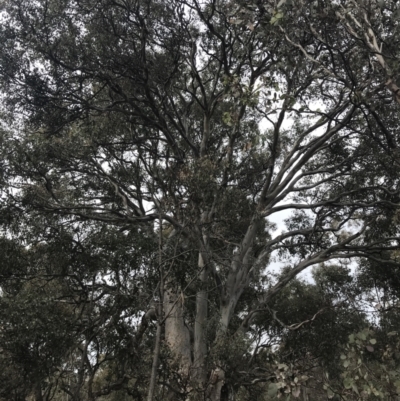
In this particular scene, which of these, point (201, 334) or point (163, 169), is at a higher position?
point (163, 169)

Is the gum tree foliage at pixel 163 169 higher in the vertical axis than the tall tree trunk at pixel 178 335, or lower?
higher

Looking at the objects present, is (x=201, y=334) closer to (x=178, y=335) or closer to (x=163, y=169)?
(x=178, y=335)

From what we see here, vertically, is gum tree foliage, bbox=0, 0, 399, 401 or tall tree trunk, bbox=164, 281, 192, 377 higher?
gum tree foliage, bbox=0, 0, 399, 401

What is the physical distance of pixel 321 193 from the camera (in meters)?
10.2

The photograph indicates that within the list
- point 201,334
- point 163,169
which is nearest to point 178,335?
point 201,334

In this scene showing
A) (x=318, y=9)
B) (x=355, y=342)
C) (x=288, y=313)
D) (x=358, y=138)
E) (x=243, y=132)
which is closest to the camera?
(x=355, y=342)

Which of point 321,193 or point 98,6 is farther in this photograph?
point 321,193

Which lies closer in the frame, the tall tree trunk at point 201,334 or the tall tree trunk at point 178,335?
the tall tree trunk at point 201,334

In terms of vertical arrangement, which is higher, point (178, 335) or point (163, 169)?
point (163, 169)

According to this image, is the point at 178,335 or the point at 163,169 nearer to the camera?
the point at 178,335

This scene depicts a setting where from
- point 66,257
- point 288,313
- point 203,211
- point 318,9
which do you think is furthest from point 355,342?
point 288,313

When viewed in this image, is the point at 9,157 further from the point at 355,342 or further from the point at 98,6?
the point at 355,342

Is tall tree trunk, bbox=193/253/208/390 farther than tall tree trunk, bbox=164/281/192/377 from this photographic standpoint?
No

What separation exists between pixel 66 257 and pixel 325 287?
7.71 meters
